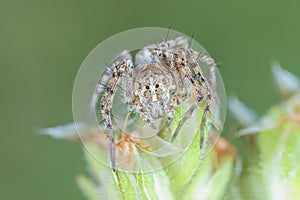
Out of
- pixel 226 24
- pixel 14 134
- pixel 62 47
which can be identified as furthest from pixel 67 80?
pixel 226 24

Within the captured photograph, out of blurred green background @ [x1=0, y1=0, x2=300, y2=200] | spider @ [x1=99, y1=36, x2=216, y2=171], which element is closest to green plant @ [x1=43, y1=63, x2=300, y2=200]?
spider @ [x1=99, y1=36, x2=216, y2=171]

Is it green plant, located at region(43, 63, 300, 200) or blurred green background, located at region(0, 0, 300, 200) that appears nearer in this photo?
green plant, located at region(43, 63, 300, 200)

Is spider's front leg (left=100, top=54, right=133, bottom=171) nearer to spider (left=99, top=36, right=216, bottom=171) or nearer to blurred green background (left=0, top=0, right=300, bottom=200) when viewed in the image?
spider (left=99, top=36, right=216, bottom=171)

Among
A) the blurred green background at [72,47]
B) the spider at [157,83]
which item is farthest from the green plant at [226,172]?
the blurred green background at [72,47]

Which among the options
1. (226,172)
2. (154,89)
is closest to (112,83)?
(154,89)

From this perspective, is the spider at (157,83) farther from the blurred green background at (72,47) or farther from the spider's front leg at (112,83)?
the blurred green background at (72,47)

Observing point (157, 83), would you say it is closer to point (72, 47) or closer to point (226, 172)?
point (226, 172)
